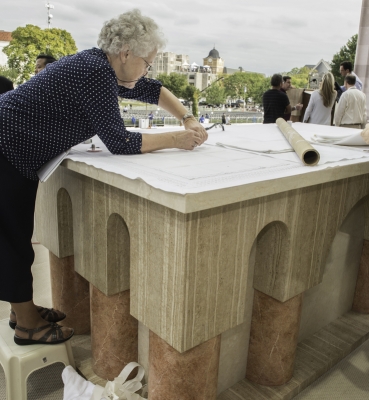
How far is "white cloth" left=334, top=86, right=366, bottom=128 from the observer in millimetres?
4676

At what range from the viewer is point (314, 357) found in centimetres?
182

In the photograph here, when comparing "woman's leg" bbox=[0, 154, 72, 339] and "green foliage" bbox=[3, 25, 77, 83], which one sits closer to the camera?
"woman's leg" bbox=[0, 154, 72, 339]

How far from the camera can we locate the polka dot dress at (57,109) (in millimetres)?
1265

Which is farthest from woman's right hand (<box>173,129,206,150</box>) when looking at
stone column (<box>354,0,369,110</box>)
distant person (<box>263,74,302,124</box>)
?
stone column (<box>354,0,369,110</box>)

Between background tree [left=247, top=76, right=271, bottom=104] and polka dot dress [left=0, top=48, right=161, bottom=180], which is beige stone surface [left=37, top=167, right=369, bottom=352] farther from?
background tree [left=247, top=76, right=271, bottom=104]

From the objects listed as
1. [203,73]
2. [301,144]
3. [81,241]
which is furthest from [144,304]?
[203,73]

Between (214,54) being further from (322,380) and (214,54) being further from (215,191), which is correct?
(215,191)

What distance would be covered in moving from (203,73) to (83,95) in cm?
1258

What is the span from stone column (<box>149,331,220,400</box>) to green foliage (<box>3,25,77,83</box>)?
9.19m

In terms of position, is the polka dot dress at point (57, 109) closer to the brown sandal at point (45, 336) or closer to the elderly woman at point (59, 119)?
the elderly woman at point (59, 119)

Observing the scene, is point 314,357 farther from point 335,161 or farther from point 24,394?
point 24,394

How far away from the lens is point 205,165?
1.29 m

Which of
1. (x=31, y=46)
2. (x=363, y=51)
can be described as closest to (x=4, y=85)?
(x=363, y=51)

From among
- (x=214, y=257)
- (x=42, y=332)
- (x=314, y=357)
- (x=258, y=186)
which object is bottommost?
(x=314, y=357)
